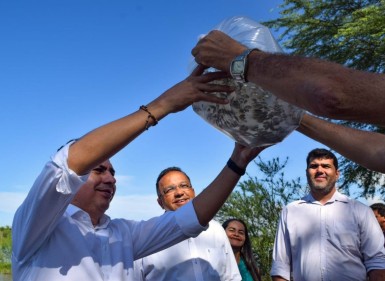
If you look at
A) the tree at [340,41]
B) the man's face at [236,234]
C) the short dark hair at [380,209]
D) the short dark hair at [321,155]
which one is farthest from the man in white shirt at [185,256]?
the tree at [340,41]

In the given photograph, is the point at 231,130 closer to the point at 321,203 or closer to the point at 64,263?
the point at 64,263

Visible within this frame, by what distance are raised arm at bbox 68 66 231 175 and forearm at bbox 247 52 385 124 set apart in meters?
0.29

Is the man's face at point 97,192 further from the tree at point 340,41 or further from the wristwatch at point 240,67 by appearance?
the tree at point 340,41

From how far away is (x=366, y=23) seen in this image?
1250 cm

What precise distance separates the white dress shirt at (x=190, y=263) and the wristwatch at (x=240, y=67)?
Answer: 2.46 metres

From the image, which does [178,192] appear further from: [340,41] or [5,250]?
[5,250]

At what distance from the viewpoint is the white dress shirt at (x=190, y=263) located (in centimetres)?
415

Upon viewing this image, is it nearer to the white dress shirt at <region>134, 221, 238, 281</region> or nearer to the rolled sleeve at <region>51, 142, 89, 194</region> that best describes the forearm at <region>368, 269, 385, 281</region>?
the white dress shirt at <region>134, 221, 238, 281</region>

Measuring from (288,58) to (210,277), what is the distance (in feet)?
8.94

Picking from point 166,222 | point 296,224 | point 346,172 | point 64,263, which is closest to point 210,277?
point 296,224

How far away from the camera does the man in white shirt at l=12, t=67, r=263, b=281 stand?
7.02 ft

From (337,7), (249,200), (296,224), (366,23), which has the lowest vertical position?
(296,224)

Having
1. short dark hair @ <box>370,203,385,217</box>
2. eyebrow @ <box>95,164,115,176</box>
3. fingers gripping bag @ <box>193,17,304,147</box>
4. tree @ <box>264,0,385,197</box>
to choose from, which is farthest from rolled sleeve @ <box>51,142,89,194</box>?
tree @ <box>264,0,385,197</box>

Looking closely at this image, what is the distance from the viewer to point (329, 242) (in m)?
4.55
